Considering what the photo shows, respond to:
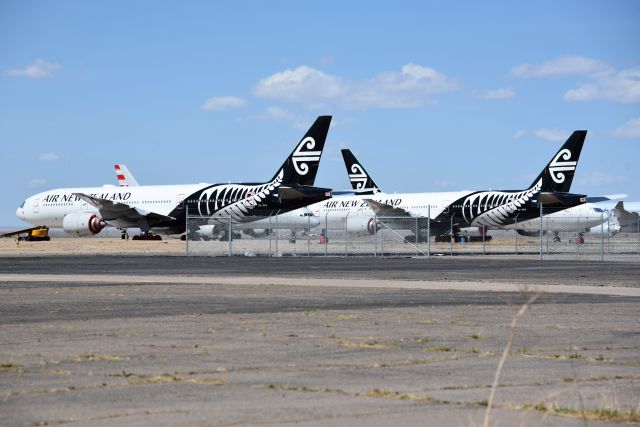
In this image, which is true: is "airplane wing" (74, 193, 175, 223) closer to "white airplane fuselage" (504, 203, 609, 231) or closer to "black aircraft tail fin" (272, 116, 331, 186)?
"black aircraft tail fin" (272, 116, 331, 186)

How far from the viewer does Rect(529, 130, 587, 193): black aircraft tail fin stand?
66.9 m

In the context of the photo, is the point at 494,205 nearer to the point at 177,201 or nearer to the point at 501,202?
the point at 501,202

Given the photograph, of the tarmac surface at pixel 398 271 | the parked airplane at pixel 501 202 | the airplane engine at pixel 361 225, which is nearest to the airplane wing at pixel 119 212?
the parked airplane at pixel 501 202

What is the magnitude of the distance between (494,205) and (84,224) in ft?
80.3

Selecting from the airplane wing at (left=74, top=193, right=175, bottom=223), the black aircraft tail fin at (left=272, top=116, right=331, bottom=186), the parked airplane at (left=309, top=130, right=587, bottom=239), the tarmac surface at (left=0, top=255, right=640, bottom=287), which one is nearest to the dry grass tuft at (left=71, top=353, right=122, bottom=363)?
the tarmac surface at (left=0, top=255, right=640, bottom=287)

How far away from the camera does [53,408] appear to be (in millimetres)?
8695

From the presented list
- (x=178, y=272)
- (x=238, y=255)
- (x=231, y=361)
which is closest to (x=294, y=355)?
(x=231, y=361)

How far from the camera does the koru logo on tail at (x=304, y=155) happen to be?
215 feet

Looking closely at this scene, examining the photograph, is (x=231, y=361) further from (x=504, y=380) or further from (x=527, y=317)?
(x=527, y=317)

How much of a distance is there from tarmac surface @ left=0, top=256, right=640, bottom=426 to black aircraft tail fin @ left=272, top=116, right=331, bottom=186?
40132 millimetres

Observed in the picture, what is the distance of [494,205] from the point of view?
68.4 metres

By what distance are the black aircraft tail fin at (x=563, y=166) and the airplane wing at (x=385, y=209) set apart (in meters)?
10.1

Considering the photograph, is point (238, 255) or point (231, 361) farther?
point (238, 255)

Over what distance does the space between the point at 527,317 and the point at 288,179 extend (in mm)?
49020
